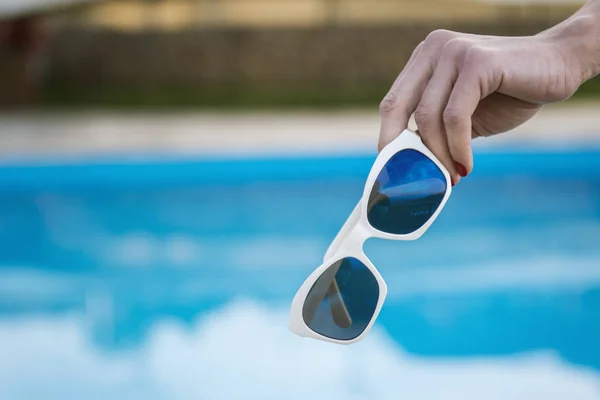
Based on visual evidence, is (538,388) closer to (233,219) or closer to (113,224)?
(233,219)

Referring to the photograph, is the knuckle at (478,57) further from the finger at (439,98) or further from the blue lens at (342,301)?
the blue lens at (342,301)

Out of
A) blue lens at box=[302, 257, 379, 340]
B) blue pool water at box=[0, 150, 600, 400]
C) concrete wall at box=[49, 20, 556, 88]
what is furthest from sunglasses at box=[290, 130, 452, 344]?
concrete wall at box=[49, 20, 556, 88]

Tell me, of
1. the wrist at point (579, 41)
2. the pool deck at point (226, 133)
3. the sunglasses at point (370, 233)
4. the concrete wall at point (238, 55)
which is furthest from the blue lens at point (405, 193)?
the concrete wall at point (238, 55)

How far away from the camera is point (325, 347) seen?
2207 mm

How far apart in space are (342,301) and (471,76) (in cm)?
26

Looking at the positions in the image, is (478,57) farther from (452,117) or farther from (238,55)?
(238,55)

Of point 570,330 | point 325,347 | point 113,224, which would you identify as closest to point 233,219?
point 113,224

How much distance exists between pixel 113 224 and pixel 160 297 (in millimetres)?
1086

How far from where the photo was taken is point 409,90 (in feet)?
2.25

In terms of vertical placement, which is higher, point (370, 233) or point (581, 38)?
point (581, 38)

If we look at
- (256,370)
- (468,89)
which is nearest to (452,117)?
(468,89)

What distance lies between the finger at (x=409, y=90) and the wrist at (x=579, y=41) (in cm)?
9

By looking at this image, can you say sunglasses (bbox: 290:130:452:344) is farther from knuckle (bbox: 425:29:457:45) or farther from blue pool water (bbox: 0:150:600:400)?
blue pool water (bbox: 0:150:600:400)

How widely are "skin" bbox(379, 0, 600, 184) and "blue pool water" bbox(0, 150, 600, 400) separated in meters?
1.30
